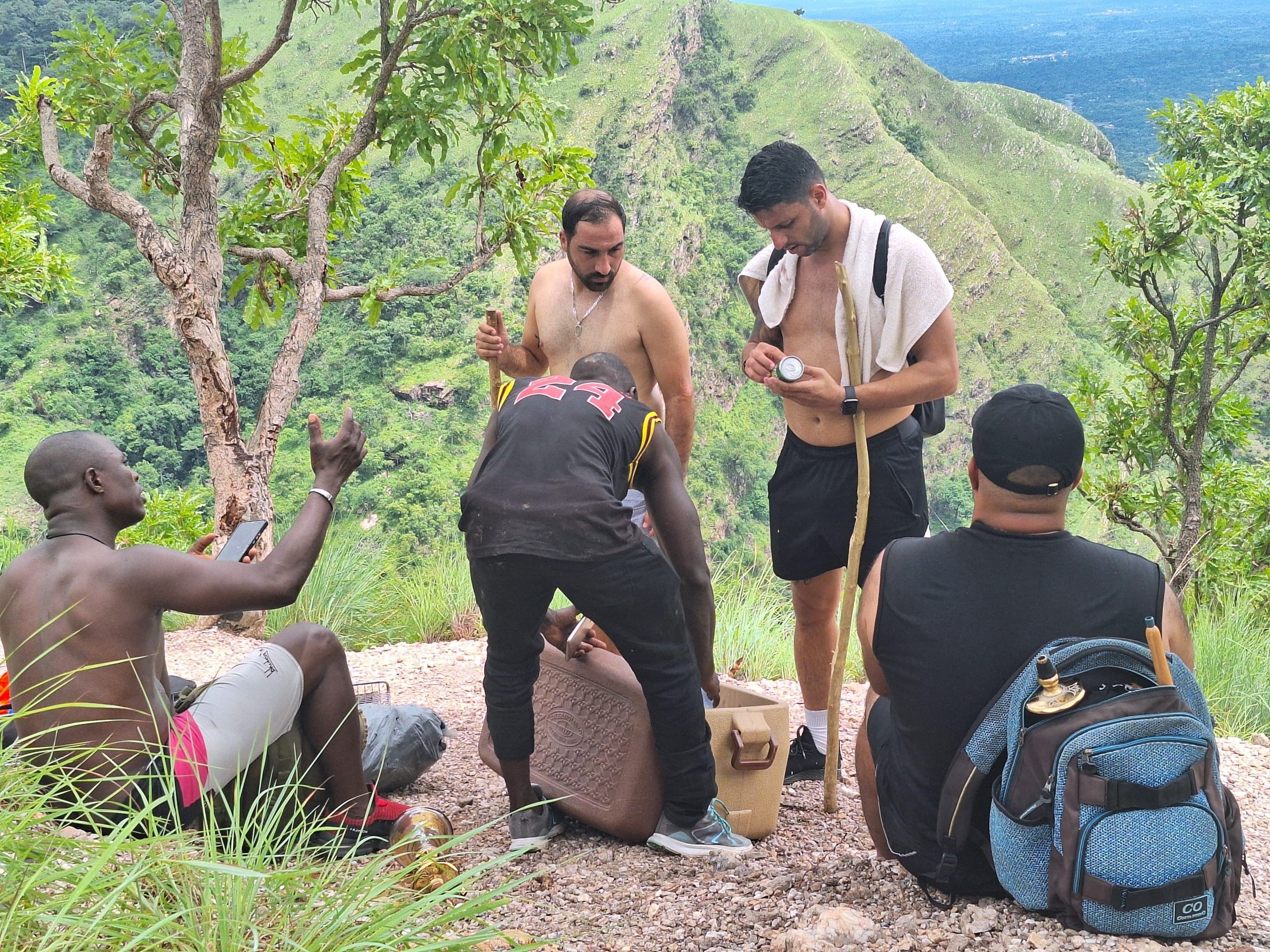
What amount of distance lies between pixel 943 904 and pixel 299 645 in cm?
170

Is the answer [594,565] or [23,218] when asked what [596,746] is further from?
[23,218]

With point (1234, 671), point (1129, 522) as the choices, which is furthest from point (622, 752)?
point (1129, 522)

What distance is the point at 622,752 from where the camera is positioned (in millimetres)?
2924

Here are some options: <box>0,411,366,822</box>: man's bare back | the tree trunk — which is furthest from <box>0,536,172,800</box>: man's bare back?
the tree trunk

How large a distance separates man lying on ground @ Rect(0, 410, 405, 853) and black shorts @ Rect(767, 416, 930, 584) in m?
1.39

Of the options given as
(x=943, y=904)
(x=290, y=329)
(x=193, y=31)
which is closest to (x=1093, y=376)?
(x=290, y=329)

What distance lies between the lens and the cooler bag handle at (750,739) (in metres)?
2.94

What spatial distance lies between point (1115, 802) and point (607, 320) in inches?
90.8

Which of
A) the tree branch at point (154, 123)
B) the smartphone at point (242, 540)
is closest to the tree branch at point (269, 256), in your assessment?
the tree branch at point (154, 123)

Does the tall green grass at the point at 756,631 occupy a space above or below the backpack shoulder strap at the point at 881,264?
below

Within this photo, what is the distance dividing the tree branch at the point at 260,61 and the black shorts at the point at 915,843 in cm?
518

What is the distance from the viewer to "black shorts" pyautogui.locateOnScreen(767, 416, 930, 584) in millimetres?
3320

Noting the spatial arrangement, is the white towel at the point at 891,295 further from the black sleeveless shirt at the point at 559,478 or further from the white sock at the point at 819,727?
the white sock at the point at 819,727

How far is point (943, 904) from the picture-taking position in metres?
2.33
